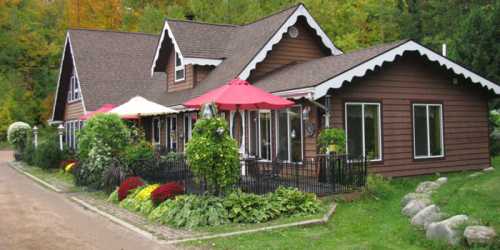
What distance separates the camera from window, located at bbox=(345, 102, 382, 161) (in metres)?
15.5

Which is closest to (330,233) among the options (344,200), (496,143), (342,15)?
(344,200)

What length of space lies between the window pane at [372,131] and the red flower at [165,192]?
6.02 m

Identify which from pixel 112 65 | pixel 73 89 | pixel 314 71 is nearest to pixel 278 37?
pixel 314 71

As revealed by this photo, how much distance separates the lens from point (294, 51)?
2038cm

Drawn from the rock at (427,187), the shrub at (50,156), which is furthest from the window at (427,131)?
the shrub at (50,156)

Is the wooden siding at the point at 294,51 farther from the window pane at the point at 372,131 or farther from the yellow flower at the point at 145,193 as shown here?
the yellow flower at the point at 145,193

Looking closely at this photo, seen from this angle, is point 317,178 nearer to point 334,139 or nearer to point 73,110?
point 334,139

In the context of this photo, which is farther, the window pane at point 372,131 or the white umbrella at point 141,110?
the white umbrella at point 141,110

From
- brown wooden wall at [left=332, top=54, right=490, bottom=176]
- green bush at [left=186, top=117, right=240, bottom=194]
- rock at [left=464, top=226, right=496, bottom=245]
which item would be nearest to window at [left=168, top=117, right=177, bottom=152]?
brown wooden wall at [left=332, top=54, right=490, bottom=176]

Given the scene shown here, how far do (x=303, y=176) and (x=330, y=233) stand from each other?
17.2 feet

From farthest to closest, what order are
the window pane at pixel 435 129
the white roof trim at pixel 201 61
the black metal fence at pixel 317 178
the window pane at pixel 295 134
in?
the white roof trim at pixel 201 61
the window pane at pixel 435 129
the window pane at pixel 295 134
the black metal fence at pixel 317 178

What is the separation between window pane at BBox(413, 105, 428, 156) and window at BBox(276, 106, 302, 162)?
3694mm

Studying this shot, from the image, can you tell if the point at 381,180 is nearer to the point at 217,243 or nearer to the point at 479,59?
the point at 217,243

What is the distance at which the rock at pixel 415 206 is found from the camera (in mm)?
10555
